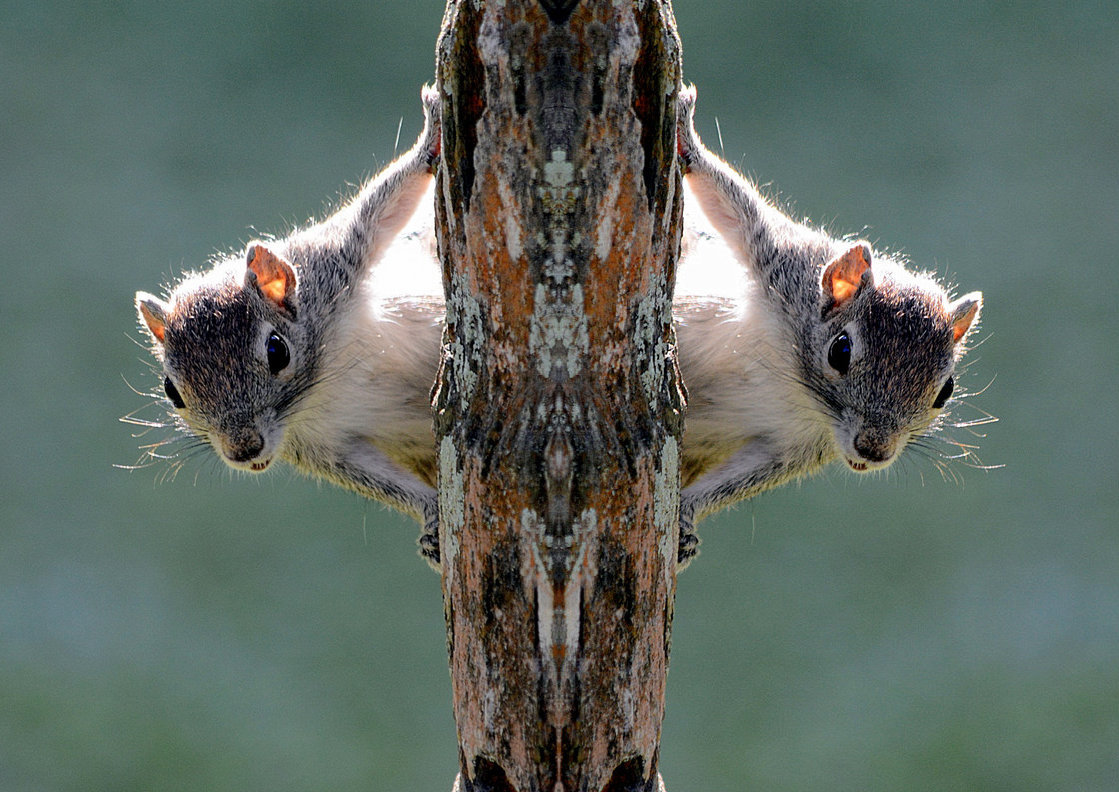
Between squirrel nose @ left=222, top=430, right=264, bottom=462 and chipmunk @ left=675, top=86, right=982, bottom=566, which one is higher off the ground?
chipmunk @ left=675, top=86, right=982, bottom=566

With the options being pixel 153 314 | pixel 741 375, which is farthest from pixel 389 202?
pixel 741 375

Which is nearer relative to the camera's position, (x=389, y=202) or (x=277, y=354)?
(x=277, y=354)

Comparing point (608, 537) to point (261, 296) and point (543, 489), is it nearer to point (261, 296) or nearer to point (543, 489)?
point (543, 489)

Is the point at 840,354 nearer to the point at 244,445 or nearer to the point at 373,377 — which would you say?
the point at 373,377

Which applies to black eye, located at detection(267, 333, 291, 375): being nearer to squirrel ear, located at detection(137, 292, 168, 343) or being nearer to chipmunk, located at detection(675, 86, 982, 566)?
squirrel ear, located at detection(137, 292, 168, 343)

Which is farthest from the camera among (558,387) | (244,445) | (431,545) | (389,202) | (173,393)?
(389,202)

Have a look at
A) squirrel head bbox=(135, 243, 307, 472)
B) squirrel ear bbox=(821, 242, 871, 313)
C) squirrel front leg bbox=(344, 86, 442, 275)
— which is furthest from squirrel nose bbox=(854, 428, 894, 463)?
squirrel head bbox=(135, 243, 307, 472)
